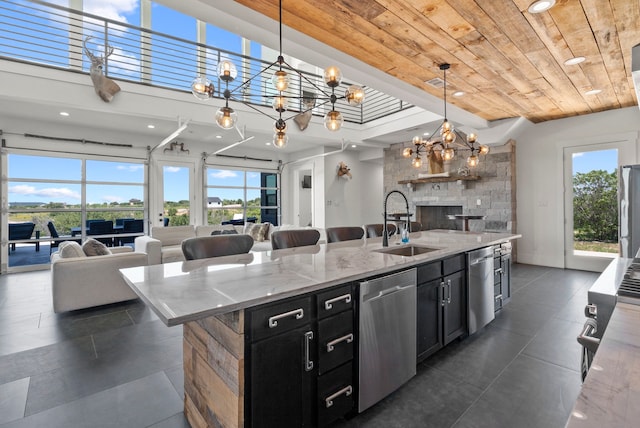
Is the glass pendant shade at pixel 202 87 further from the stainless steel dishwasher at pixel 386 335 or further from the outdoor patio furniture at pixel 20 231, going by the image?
the outdoor patio furniture at pixel 20 231

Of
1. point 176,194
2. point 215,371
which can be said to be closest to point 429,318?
point 215,371

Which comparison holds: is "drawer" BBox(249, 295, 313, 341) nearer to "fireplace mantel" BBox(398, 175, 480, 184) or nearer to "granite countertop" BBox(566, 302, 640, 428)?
"granite countertop" BBox(566, 302, 640, 428)

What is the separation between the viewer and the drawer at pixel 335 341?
156cm

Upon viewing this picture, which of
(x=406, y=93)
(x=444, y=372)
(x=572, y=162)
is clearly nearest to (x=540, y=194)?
(x=572, y=162)

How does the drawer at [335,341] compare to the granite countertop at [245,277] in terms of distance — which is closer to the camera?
the granite countertop at [245,277]

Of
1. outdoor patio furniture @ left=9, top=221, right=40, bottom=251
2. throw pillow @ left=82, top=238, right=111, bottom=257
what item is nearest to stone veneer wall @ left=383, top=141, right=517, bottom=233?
throw pillow @ left=82, top=238, right=111, bottom=257

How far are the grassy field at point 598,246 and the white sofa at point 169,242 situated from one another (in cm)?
475

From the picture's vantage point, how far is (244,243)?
2555 millimetres

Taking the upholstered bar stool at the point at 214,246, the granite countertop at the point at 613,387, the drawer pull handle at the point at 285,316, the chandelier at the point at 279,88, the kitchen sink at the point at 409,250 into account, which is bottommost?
the drawer pull handle at the point at 285,316

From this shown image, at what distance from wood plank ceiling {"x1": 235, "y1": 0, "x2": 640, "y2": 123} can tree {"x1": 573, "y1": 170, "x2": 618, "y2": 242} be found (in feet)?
5.91

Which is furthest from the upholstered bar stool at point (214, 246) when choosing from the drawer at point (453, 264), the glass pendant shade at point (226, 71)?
the drawer at point (453, 264)

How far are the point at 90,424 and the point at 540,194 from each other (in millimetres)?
→ 7195

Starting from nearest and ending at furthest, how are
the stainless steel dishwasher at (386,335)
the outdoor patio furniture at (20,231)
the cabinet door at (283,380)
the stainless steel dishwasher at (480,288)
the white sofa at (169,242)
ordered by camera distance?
the cabinet door at (283,380)
the stainless steel dishwasher at (386,335)
the stainless steel dishwasher at (480,288)
the white sofa at (169,242)
the outdoor patio furniture at (20,231)

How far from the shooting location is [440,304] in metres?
2.39
